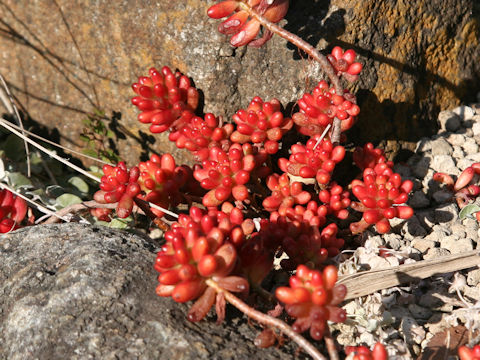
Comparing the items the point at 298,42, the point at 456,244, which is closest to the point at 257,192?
the point at 298,42

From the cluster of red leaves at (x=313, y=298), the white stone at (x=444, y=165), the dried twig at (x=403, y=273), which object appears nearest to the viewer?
the cluster of red leaves at (x=313, y=298)

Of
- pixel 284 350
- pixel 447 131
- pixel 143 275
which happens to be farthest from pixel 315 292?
pixel 447 131

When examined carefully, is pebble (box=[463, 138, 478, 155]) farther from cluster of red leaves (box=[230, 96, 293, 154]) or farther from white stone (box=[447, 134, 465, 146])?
cluster of red leaves (box=[230, 96, 293, 154])

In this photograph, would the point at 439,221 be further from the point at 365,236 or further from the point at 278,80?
the point at 278,80

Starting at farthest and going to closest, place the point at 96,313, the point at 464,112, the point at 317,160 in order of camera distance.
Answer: the point at 464,112
the point at 317,160
the point at 96,313

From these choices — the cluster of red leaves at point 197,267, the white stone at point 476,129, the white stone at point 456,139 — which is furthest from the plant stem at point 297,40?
the white stone at point 476,129

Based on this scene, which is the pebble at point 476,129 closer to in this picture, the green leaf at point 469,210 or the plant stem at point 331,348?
the green leaf at point 469,210

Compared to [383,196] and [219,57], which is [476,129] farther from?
[219,57]
